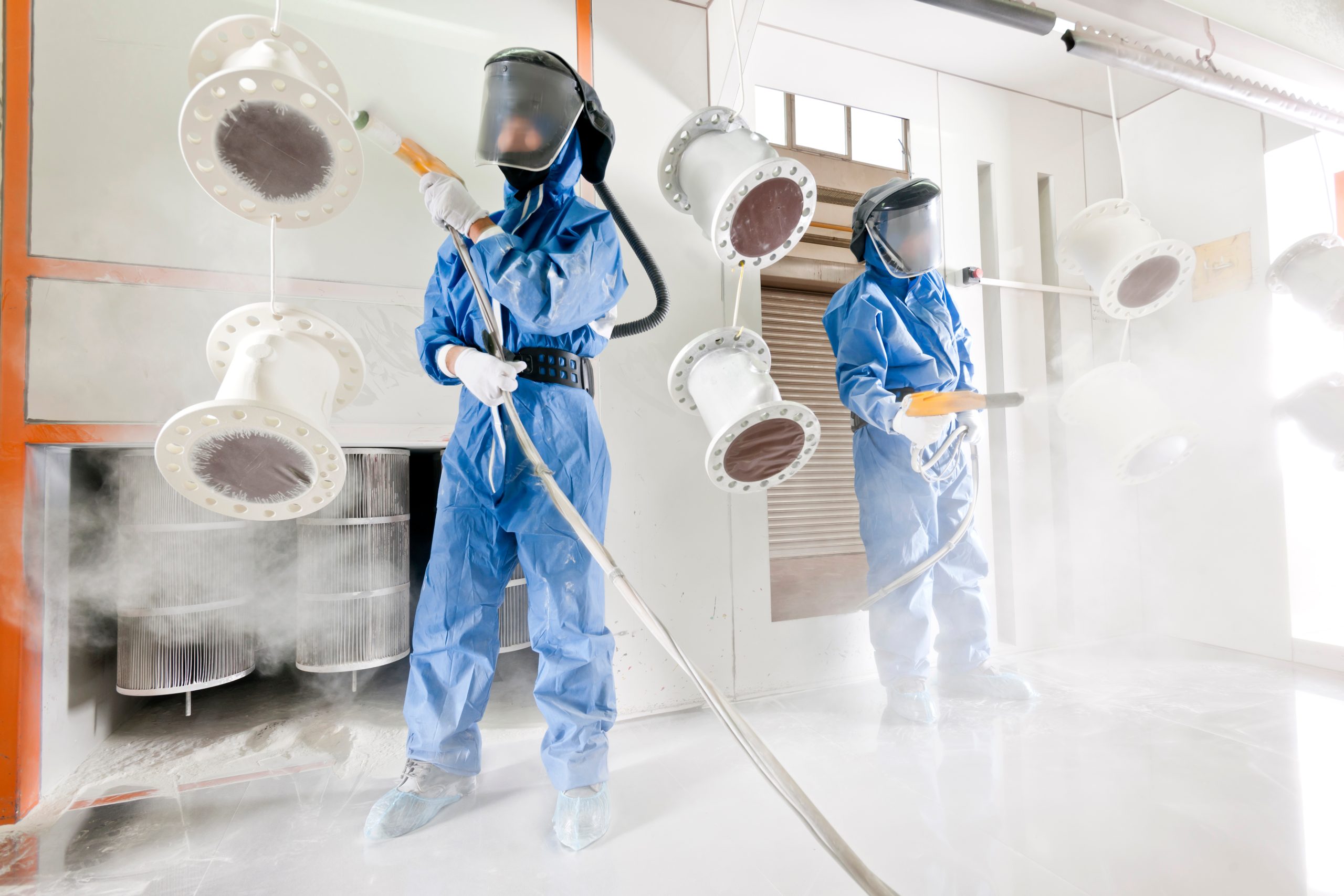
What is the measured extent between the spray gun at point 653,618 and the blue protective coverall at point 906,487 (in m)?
0.55

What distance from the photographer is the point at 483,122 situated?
1.05m

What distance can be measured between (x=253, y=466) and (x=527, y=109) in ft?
2.44

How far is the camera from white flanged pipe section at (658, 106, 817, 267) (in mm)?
1081

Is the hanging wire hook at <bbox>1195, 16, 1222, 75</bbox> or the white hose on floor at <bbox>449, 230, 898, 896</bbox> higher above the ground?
the hanging wire hook at <bbox>1195, 16, 1222, 75</bbox>

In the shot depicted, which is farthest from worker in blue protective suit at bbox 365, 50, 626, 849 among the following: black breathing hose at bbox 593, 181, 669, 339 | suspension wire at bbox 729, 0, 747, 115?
suspension wire at bbox 729, 0, 747, 115

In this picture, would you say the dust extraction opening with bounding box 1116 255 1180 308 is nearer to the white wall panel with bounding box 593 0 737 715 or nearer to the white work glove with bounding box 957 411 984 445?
the white work glove with bounding box 957 411 984 445

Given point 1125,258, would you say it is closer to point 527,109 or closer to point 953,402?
point 953,402

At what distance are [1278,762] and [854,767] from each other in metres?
0.90

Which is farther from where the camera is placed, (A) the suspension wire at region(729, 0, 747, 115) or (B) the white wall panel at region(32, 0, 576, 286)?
(A) the suspension wire at region(729, 0, 747, 115)

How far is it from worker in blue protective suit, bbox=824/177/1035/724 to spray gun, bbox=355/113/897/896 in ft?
1.92

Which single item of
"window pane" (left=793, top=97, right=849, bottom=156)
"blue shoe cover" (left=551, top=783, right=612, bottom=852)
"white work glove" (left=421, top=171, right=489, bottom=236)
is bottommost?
"blue shoe cover" (left=551, top=783, right=612, bottom=852)

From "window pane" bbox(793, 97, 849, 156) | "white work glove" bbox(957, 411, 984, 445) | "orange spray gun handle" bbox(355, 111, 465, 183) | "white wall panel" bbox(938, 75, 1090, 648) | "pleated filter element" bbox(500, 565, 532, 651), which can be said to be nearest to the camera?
"orange spray gun handle" bbox(355, 111, 465, 183)

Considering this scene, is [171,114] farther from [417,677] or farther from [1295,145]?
[1295,145]

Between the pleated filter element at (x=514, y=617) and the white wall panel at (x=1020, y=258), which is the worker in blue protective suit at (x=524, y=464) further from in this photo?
the white wall panel at (x=1020, y=258)
